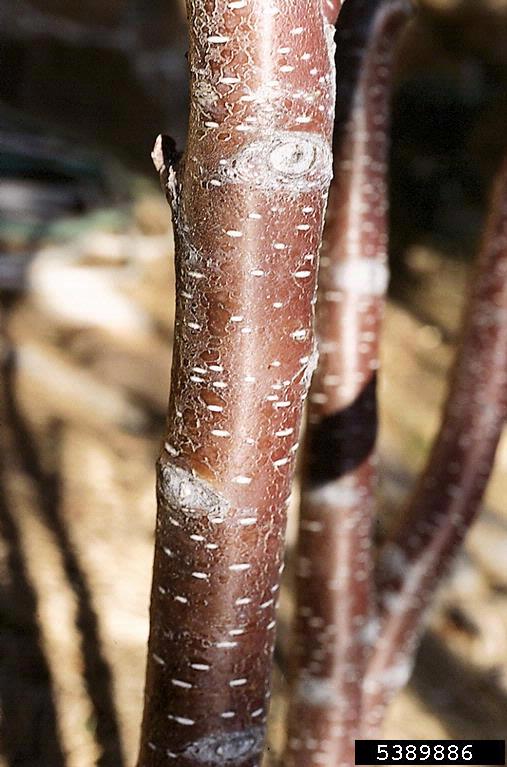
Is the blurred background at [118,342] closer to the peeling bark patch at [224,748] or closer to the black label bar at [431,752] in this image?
the black label bar at [431,752]

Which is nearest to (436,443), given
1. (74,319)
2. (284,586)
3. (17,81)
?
(284,586)

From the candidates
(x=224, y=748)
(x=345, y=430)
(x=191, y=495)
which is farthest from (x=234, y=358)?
(x=345, y=430)

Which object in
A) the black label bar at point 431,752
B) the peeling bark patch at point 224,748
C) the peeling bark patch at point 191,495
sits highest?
the peeling bark patch at point 191,495

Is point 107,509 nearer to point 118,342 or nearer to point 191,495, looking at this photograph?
point 118,342

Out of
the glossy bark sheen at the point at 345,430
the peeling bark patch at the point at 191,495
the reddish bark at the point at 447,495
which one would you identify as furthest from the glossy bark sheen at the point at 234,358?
the reddish bark at the point at 447,495

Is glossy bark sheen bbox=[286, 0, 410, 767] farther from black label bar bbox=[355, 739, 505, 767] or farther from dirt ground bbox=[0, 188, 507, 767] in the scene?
dirt ground bbox=[0, 188, 507, 767]

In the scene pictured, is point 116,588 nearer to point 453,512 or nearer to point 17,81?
point 453,512

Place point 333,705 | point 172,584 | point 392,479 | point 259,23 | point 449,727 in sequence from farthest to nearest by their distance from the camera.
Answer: point 392,479 < point 449,727 < point 333,705 < point 172,584 < point 259,23
